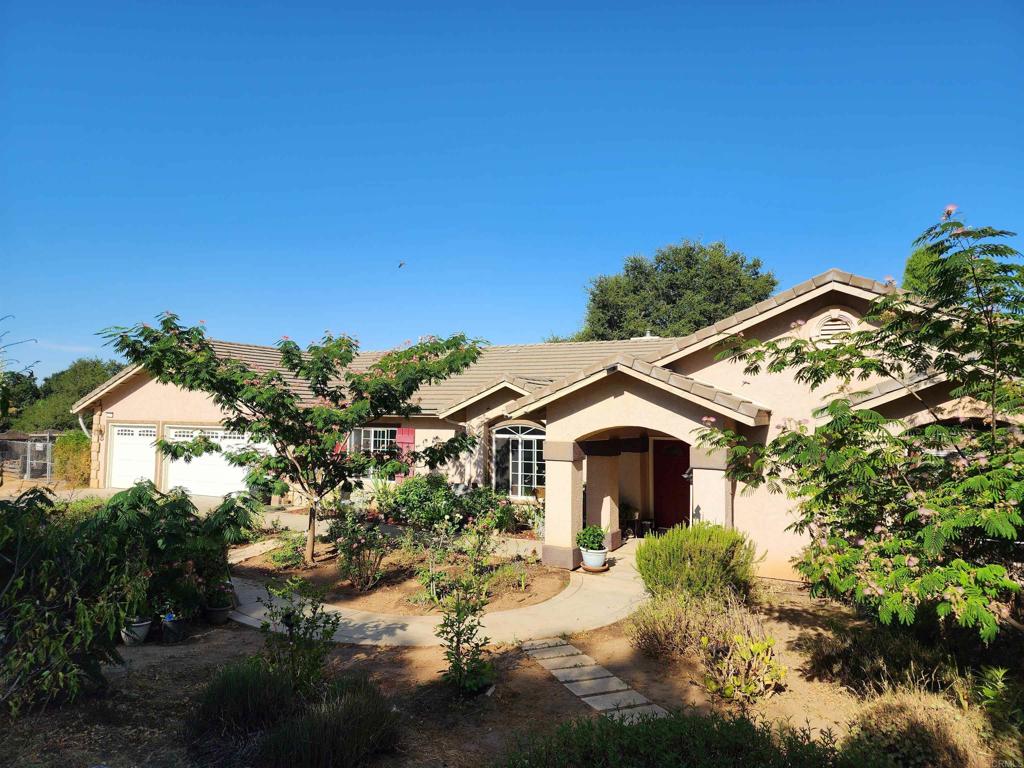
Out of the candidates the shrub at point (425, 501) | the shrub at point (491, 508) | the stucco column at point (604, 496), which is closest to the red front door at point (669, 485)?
the stucco column at point (604, 496)

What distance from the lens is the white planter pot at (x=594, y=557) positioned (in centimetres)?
1197

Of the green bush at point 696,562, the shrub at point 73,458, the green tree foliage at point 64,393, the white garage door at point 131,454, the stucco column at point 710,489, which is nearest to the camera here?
the green bush at point 696,562

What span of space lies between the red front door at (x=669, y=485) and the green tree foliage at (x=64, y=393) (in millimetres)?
32932

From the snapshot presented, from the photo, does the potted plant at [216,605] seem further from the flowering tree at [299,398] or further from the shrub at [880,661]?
the shrub at [880,661]

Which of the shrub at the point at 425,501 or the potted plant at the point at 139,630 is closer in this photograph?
the potted plant at the point at 139,630

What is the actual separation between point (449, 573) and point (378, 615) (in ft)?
7.55

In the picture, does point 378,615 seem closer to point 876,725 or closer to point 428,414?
point 876,725

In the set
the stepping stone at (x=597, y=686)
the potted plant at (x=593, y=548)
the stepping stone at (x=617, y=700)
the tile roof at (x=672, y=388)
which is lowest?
the stepping stone at (x=597, y=686)

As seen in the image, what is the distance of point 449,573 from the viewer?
466 inches

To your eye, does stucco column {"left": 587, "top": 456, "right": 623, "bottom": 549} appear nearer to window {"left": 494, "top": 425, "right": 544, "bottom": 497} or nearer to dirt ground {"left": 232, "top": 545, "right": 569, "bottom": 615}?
dirt ground {"left": 232, "top": 545, "right": 569, "bottom": 615}

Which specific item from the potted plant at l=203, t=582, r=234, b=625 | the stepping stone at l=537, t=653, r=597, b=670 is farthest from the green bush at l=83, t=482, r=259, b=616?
the stepping stone at l=537, t=653, r=597, b=670

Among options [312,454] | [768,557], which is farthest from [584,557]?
[312,454]

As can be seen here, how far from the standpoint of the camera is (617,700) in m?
6.37

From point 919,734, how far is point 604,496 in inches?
351
